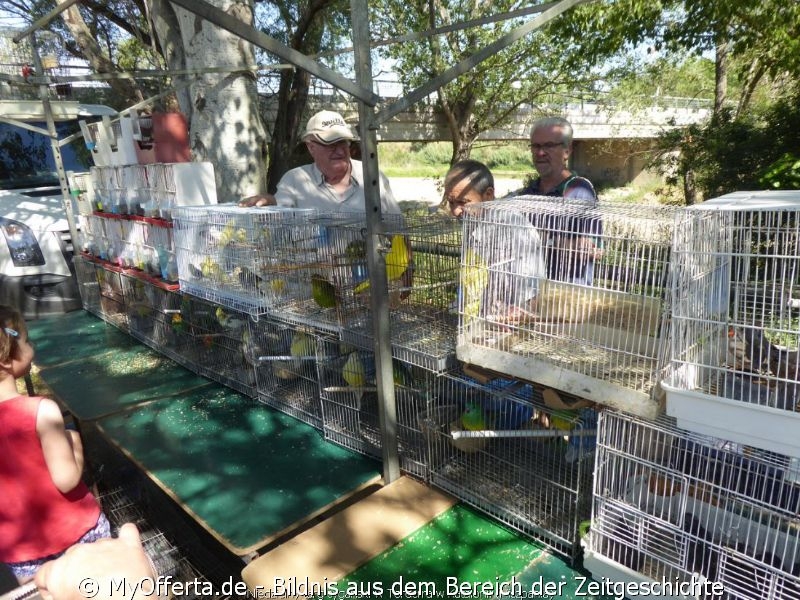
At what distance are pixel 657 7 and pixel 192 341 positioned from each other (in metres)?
6.44

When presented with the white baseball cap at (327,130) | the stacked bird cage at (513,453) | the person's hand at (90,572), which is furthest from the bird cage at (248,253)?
the person's hand at (90,572)

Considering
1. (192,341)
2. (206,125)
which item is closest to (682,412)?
(192,341)

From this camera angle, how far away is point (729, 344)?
5.42 feet

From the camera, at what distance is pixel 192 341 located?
14.1 ft

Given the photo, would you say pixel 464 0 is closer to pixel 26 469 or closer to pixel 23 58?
pixel 23 58

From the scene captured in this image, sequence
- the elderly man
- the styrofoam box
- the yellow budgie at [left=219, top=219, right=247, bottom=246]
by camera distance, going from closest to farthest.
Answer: the styrofoam box < the yellow budgie at [left=219, top=219, right=247, bottom=246] < the elderly man

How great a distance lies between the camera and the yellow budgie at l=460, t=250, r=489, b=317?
208cm

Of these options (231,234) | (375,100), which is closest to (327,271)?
(231,234)

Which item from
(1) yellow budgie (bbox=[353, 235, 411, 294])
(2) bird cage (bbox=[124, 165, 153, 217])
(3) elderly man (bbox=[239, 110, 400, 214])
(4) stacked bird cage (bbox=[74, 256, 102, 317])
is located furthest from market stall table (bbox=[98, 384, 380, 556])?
(4) stacked bird cage (bbox=[74, 256, 102, 317])

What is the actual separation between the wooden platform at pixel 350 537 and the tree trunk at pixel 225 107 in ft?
11.3

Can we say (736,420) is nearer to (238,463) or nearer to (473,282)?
(473,282)

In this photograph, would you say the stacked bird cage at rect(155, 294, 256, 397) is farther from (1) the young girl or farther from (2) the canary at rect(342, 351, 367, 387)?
(1) the young girl

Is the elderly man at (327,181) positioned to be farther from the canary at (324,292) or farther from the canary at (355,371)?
the canary at (355,371)

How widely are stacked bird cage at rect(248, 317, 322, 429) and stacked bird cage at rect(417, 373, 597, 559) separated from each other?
3.24 feet
